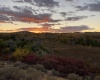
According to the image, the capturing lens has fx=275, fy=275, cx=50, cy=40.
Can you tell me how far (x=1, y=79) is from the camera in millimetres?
12203

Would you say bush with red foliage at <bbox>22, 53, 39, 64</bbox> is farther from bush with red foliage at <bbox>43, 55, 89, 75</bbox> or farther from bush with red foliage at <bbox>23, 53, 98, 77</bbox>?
bush with red foliage at <bbox>43, 55, 89, 75</bbox>

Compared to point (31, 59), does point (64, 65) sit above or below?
below

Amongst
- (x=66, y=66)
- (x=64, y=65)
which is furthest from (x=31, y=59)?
(x=66, y=66)

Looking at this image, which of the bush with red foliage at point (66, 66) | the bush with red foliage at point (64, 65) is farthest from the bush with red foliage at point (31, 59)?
the bush with red foliage at point (66, 66)

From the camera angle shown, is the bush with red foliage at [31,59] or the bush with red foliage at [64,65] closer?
the bush with red foliage at [64,65]

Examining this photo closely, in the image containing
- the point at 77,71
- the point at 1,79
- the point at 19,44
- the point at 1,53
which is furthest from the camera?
the point at 19,44

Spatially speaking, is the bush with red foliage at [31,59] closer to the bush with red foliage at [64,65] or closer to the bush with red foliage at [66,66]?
the bush with red foliage at [64,65]

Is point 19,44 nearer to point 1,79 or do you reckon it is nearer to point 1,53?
point 1,53

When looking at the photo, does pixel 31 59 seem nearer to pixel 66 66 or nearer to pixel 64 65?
pixel 64 65

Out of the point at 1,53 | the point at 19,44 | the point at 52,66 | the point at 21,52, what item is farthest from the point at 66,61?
the point at 19,44

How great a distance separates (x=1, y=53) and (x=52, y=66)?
1299 centimetres

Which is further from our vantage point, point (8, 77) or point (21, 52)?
point (21, 52)

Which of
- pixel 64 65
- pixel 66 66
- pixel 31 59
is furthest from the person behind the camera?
pixel 31 59

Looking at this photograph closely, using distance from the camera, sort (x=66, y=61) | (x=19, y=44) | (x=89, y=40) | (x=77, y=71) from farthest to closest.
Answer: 1. (x=89, y=40)
2. (x=19, y=44)
3. (x=66, y=61)
4. (x=77, y=71)
